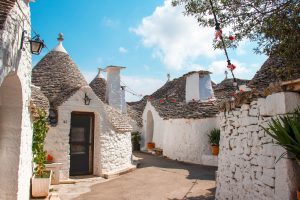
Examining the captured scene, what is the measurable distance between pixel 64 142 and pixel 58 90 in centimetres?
246

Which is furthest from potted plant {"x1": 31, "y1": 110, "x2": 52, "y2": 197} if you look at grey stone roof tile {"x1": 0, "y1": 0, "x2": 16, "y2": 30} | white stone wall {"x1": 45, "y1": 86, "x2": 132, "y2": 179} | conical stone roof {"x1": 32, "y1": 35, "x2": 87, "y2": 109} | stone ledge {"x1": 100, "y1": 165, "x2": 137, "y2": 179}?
grey stone roof tile {"x1": 0, "y1": 0, "x2": 16, "y2": 30}

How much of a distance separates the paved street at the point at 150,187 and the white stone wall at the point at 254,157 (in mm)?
1699

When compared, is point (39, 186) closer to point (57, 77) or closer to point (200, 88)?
point (57, 77)

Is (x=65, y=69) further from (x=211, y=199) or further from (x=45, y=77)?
(x=211, y=199)

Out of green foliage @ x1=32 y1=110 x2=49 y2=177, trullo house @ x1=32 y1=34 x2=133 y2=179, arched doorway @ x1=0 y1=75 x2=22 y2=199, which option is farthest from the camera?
trullo house @ x1=32 y1=34 x2=133 y2=179

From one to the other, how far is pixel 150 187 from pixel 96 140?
323 centimetres

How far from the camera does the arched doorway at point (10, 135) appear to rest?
189 inches

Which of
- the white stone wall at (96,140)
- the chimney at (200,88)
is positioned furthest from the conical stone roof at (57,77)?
the chimney at (200,88)

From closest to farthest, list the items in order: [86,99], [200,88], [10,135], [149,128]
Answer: [10,135] < [86,99] < [200,88] < [149,128]

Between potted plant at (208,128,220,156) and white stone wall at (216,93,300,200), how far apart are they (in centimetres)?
668

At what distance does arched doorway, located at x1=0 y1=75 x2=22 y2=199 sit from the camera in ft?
15.8

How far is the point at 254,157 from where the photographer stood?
198 inches

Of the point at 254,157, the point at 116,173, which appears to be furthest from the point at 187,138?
the point at 254,157

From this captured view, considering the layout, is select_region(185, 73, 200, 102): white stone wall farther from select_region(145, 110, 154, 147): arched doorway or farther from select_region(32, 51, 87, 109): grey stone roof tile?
select_region(32, 51, 87, 109): grey stone roof tile
